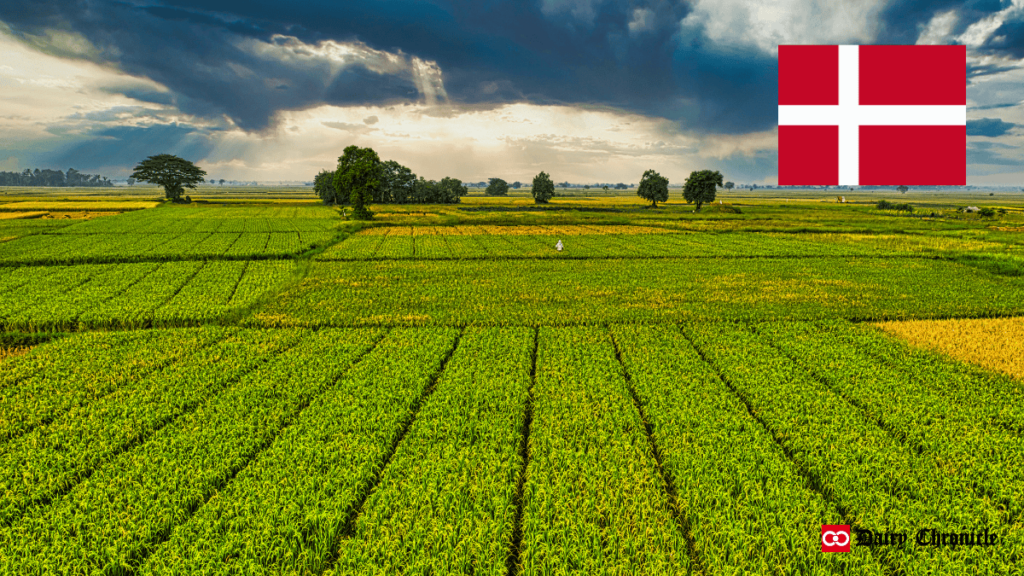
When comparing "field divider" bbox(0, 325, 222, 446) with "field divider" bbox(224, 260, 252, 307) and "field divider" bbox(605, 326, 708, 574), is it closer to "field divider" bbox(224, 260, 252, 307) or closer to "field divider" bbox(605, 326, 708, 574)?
"field divider" bbox(224, 260, 252, 307)

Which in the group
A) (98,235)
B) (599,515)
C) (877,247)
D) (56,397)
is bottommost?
(599,515)

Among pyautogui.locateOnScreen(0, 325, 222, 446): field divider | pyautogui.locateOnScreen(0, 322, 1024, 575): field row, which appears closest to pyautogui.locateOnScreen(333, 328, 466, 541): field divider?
pyautogui.locateOnScreen(0, 322, 1024, 575): field row

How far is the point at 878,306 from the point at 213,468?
2997 cm

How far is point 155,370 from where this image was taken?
48.6ft

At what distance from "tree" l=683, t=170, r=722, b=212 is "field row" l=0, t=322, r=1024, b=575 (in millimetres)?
110654

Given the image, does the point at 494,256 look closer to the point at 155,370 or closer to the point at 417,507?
the point at 155,370

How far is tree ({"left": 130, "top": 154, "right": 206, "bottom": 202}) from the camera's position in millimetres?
128750

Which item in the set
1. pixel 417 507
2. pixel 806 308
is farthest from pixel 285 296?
pixel 806 308

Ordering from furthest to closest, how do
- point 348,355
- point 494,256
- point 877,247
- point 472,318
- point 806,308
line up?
point 877,247 < point 494,256 < point 806,308 < point 472,318 < point 348,355

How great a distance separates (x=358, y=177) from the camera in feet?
252

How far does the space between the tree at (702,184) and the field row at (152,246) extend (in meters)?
97.6

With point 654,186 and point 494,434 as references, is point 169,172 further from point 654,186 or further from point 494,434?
point 494,434

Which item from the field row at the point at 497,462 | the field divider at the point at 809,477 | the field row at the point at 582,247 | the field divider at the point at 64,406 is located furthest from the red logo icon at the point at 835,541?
the field row at the point at 582,247

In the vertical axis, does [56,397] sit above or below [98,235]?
below
